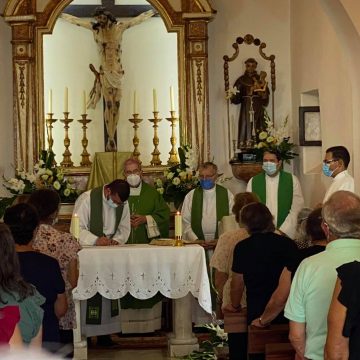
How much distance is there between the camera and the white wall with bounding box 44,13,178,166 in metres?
12.8

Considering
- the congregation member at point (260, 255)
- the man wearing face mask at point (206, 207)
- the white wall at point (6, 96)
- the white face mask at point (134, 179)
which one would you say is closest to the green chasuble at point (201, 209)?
the man wearing face mask at point (206, 207)

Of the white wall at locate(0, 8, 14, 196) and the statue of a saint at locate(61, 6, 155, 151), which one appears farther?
the statue of a saint at locate(61, 6, 155, 151)

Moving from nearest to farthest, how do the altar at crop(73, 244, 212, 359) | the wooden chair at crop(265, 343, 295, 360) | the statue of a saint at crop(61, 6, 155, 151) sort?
1. the wooden chair at crop(265, 343, 295, 360)
2. the altar at crop(73, 244, 212, 359)
3. the statue of a saint at crop(61, 6, 155, 151)

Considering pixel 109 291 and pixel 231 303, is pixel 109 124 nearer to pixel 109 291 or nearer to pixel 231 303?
pixel 109 291

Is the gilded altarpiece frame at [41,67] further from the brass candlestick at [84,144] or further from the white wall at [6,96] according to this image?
the brass candlestick at [84,144]

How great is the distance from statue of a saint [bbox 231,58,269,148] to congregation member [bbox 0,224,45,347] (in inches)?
304

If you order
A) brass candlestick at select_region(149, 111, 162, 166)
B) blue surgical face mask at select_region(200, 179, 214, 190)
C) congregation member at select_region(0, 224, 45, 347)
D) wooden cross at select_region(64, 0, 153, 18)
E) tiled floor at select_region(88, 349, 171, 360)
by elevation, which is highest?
wooden cross at select_region(64, 0, 153, 18)

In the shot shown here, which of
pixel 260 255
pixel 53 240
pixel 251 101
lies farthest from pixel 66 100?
pixel 260 255

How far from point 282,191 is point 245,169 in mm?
1396

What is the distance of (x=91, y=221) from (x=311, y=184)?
3.33m

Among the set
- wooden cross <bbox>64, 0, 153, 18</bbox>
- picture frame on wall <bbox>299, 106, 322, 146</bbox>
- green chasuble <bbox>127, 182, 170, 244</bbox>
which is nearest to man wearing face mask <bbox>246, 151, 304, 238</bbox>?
green chasuble <bbox>127, 182, 170, 244</bbox>

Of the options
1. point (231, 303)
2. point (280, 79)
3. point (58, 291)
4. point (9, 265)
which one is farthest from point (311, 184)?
point (9, 265)

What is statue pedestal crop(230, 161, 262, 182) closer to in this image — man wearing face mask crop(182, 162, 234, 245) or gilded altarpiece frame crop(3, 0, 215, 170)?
gilded altarpiece frame crop(3, 0, 215, 170)

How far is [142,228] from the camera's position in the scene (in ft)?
33.6
